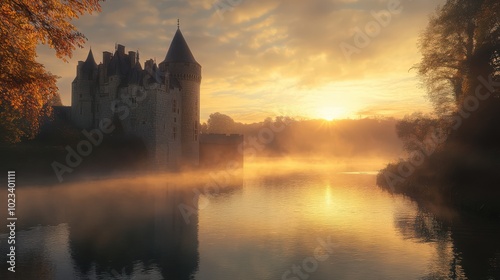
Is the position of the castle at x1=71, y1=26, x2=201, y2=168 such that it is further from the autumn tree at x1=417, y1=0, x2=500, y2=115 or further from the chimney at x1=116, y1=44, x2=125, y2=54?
the autumn tree at x1=417, y1=0, x2=500, y2=115

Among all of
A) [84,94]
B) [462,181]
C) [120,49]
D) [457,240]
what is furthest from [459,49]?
[84,94]

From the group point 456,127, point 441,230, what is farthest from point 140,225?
point 456,127

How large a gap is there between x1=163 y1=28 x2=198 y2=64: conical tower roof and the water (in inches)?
1194

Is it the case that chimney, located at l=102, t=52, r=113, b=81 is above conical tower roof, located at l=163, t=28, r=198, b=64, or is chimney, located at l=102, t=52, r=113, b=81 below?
below

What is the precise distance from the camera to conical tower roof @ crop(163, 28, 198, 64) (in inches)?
2244

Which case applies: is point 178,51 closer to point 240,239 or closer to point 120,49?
point 120,49

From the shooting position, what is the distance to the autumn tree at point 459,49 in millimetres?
24484

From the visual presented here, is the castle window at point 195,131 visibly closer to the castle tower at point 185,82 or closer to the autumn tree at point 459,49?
the castle tower at point 185,82

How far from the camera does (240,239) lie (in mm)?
18656

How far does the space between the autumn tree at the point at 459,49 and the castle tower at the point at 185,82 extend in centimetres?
3531

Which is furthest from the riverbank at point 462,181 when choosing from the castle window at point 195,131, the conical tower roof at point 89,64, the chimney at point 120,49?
the conical tower roof at point 89,64

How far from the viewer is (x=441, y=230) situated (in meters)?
20.2

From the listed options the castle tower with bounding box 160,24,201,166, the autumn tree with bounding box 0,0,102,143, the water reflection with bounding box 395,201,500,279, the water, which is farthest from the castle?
the autumn tree with bounding box 0,0,102,143

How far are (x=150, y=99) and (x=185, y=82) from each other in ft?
28.6
